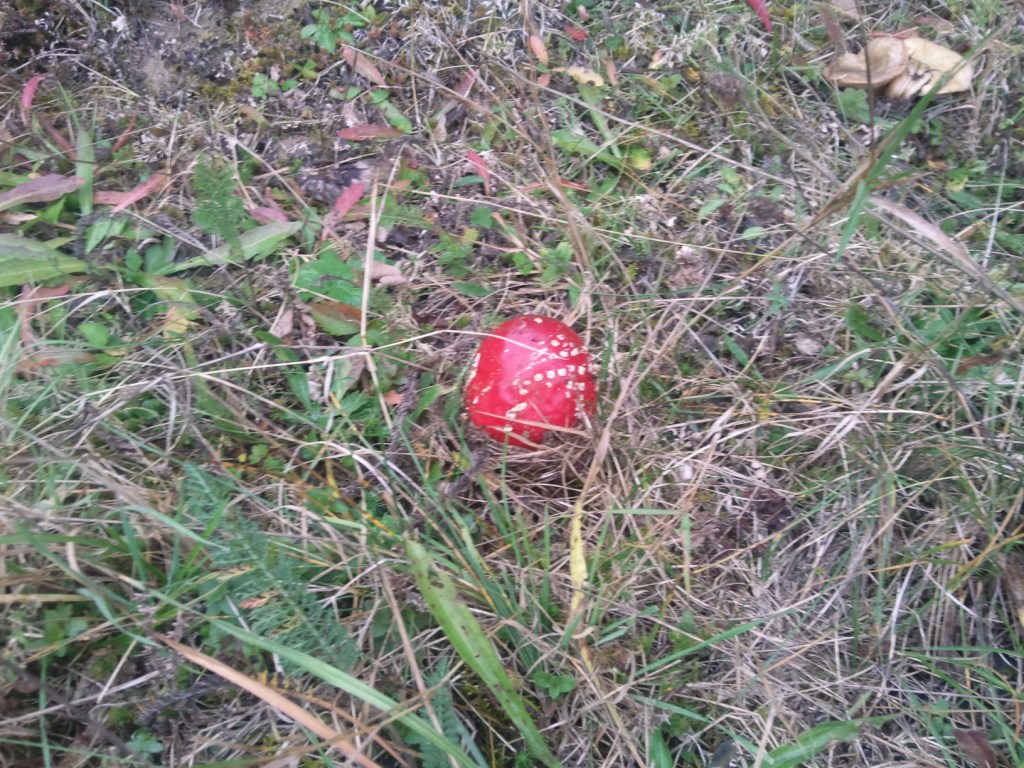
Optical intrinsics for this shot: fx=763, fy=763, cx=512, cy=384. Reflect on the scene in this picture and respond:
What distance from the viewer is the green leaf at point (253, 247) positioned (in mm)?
2238

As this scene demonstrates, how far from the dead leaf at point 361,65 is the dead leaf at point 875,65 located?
1516 millimetres

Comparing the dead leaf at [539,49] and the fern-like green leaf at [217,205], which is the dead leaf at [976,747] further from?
the dead leaf at [539,49]

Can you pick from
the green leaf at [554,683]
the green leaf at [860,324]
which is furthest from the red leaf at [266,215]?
the green leaf at [860,324]

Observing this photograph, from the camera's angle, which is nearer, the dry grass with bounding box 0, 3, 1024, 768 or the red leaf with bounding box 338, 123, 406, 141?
the dry grass with bounding box 0, 3, 1024, 768

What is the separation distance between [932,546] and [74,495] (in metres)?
2.06

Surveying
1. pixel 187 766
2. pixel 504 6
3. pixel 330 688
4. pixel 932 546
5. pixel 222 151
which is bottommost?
pixel 187 766

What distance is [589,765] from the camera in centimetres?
157

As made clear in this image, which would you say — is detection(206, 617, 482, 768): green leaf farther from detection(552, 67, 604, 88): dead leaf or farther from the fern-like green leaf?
detection(552, 67, 604, 88): dead leaf

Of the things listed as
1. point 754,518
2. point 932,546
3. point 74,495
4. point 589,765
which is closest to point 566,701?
point 589,765

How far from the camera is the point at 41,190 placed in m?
2.29

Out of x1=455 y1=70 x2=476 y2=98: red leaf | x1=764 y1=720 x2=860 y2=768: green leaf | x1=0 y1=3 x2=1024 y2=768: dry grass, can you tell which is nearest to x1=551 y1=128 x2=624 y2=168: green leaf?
x1=0 y1=3 x2=1024 y2=768: dry grass

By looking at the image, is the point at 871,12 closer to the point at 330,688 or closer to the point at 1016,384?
the point at 1016,384

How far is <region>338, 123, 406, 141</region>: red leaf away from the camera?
2.51 meters

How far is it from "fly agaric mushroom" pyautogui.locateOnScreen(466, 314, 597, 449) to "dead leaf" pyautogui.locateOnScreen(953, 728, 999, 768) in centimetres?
107
